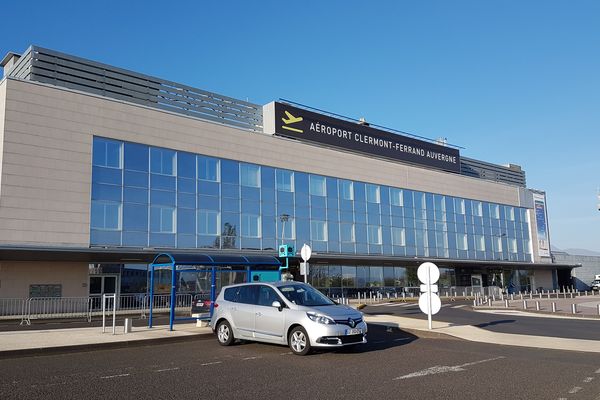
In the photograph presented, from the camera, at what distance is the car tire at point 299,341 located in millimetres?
11984

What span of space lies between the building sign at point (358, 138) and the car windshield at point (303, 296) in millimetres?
28525

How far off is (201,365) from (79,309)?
764 inches

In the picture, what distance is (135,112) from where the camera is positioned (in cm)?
3319

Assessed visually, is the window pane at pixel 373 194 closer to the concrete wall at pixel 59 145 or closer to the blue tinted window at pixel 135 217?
the concrete wall at pixel 59 145

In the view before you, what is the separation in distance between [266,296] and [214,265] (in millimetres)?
4795

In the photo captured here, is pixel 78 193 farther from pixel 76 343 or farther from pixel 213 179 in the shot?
pixel 76 343

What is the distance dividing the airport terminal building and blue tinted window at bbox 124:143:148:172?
8 centimetres

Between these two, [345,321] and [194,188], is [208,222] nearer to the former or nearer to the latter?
[194,188]

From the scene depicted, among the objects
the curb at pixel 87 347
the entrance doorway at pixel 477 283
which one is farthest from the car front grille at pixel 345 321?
the entrance doorway at pixel 477 283

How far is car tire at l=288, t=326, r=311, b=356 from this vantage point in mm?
11984

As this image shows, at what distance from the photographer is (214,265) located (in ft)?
58.4

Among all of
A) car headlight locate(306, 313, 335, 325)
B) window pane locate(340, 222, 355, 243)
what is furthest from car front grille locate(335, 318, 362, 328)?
window pane locate(340, 222, 355, 243)

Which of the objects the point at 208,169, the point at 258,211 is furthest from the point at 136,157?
the point at 258,211

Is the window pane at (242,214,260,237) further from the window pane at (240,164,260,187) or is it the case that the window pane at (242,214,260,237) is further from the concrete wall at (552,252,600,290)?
the concrete wall at (552,252,600,290)
